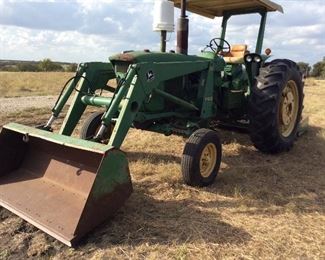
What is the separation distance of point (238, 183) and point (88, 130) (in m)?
2.26

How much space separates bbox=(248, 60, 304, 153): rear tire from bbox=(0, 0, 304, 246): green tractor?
0.01m

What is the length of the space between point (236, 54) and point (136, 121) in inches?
103

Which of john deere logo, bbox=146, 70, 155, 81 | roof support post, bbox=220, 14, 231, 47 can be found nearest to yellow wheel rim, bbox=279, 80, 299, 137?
roof support post, bbox=220, 14, 231, 47

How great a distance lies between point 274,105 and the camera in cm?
565

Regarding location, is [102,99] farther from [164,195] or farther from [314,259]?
[314,259]

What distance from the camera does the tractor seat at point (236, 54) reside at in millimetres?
6684

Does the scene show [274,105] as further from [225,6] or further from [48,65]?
[48,65]

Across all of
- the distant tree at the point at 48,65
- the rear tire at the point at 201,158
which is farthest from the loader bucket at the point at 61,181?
the distant tree at the point at 48,65

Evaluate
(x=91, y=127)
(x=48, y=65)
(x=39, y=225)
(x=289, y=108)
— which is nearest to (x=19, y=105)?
(x=91, y=127)

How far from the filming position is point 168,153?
6367 millimetres

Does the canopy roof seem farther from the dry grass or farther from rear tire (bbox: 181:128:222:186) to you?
the dry grass


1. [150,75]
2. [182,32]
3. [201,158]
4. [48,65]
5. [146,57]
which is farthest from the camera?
[48,65]

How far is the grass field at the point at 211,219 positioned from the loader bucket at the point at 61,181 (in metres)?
0.15

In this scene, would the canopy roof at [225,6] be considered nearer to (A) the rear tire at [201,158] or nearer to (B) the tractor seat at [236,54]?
(B) the tractor seat at [236,54]
